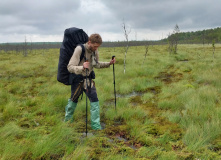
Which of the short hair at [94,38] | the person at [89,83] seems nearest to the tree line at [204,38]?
the person at [89,83]

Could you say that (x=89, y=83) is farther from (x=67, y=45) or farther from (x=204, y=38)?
(x=204, y=38)

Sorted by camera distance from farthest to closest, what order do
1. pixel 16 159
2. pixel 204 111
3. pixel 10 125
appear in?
pixel 204 111, pixel 10 125, pixel 16 159

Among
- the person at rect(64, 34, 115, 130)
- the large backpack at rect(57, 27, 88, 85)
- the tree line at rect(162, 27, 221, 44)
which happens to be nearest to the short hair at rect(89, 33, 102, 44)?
the person at rect(64, 34, 115, 130)

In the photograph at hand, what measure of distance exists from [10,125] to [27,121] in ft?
2.37

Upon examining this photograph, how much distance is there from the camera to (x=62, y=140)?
2.90 meters

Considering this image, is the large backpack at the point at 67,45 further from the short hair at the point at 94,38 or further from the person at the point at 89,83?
the short hair at the point at 94,38

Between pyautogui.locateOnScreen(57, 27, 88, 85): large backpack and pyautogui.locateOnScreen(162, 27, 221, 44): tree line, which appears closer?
pyautogui.locateOnScreen(57, 27, 88, 85): large backpack

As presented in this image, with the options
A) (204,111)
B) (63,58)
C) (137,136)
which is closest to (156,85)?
(204,111)

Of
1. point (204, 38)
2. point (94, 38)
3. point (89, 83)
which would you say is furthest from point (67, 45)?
point (204, 38)

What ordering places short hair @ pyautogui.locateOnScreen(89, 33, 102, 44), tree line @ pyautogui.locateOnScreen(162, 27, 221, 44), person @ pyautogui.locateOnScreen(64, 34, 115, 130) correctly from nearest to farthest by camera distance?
short hair @ pyautogui.locateOnScreen(89, 33, 102, 44), person @ pyautogui.locateOnScreen(64, 34, 115, 130), tree line @ pyautogui.locateOnScreen(162, 27, 221, 44)

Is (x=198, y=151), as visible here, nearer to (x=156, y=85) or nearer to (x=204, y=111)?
(x=204, y=111)

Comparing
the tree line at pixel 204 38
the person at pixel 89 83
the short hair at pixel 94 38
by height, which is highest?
the tree line at pixel 204 38

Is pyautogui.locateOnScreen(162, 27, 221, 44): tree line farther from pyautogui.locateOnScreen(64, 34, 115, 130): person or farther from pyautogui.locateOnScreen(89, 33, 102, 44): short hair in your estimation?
pyautogui.locateOnScreen(89, 33, 102, 44): short hair

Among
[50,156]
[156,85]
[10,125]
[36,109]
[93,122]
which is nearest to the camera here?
[50,156]
